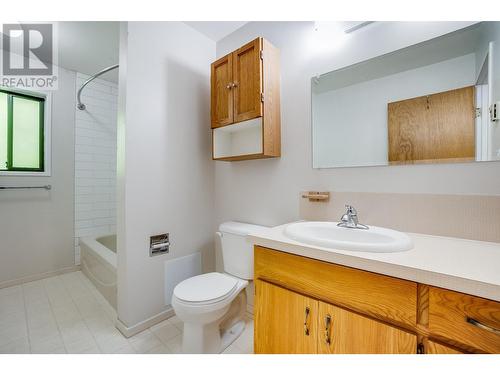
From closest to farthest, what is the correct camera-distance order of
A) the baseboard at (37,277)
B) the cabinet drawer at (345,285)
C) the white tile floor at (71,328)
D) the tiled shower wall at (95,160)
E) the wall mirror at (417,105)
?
the cabinet drawer at (345,285) → the wall mirror at (417,105) → the white tile floor at (71,328) → the baseboard at (37,277) → the tiled shower wall at (95,160)

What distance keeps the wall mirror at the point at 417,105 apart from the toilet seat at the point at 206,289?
0.95 meters

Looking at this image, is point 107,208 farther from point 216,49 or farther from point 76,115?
point 216,49

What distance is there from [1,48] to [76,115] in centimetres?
77

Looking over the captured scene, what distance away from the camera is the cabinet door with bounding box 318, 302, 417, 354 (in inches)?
27.5

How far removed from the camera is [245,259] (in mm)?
1518

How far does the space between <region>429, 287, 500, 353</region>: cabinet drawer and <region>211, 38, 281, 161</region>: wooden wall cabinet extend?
43.7 inches

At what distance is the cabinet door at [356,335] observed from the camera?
699 mm

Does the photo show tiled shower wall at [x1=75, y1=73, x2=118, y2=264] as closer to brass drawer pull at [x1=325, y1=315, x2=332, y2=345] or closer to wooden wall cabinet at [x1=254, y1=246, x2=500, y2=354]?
wooden wall cabinet at [x1=254, y1=246, x2=500, y2=354]

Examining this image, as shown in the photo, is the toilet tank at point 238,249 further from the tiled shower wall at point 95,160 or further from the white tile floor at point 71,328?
the tiled shower wall at point 95,160

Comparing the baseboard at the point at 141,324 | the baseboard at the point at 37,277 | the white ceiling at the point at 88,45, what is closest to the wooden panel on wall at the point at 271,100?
the white ceiling at the point at 88,45

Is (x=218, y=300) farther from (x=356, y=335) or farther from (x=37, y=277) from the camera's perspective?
(x=37, y=277)

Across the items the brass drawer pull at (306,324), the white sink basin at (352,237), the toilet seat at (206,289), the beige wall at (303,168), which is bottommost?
the toilet seat at (206,289)

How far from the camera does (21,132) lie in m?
2.30
